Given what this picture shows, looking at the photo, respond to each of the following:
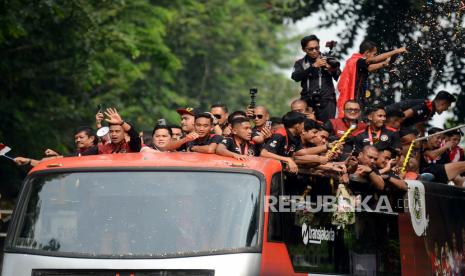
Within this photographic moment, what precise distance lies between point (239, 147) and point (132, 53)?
1621cm

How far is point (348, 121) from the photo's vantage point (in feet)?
51.1

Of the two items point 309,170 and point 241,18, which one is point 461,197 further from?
point 241,18

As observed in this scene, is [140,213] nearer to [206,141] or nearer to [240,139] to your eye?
[206,141]

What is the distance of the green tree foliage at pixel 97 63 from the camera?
2673cm

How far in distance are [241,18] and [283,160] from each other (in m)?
37.4

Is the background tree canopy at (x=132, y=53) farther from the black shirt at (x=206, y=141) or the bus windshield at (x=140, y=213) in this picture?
the bus windshield at (x=140, y=213)

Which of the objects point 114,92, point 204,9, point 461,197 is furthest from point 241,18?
point 461,197

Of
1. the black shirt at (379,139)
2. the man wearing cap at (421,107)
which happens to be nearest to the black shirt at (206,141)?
the black shirt at (379,139)

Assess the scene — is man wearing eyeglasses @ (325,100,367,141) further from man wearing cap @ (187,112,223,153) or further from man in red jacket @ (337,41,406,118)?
man wearing cap @ (187,112,223,153)

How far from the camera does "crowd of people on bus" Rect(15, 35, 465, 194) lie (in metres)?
13.5

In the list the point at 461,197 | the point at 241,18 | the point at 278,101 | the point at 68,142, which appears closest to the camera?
the point at 461,197

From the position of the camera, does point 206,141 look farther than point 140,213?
Yes

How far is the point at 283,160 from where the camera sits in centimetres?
1252

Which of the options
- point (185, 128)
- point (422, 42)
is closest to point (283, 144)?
point (185, 128)
